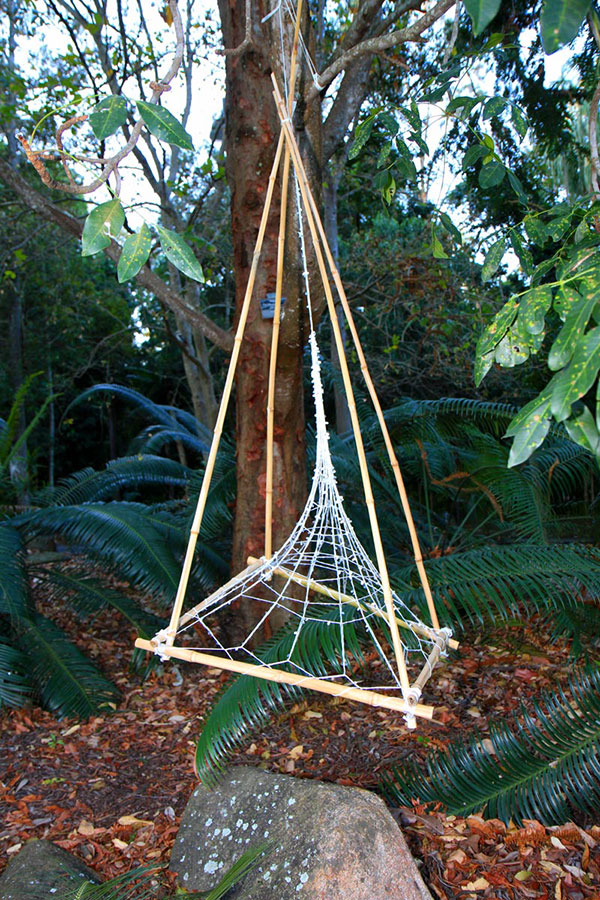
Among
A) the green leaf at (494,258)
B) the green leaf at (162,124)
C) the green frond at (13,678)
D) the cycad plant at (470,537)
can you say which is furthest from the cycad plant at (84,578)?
the green leaf at (162,124)

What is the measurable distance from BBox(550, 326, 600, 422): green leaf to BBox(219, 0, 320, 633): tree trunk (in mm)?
1619

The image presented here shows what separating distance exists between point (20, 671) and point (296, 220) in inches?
75.4

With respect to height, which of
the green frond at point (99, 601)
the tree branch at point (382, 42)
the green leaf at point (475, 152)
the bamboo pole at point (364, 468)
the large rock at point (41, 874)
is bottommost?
the large rock at point (41, 874)

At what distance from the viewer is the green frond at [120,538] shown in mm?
2838

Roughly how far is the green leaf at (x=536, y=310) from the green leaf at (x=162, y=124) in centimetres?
55

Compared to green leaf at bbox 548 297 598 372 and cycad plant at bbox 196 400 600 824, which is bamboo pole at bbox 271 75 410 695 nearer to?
cycad plant at bbox 196 400 600 824

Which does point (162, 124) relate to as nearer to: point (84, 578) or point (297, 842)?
point (297, 842)

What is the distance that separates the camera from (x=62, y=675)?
102 inches

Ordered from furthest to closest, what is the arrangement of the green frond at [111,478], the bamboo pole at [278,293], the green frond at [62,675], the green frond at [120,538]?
the green frond at [111,478] < the green frond at [120,538] < the green frond at [62,675] < the bamboo pole at [278,293]

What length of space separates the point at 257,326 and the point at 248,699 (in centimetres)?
129

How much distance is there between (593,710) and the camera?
1786 millimetres

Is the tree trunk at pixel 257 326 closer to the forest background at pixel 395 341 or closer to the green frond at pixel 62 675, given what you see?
the forest background at pixel 395 341

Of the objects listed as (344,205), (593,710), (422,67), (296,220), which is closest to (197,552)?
(296,220)

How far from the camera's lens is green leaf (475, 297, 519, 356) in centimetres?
102
